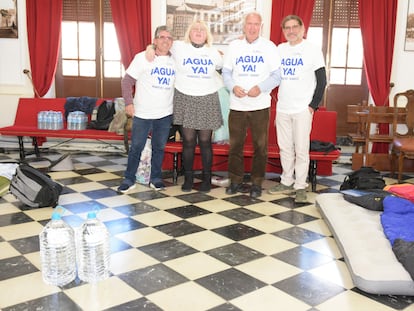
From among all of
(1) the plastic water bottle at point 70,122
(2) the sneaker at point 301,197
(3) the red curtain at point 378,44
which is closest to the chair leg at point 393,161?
(3) the red curtain at point 378,44

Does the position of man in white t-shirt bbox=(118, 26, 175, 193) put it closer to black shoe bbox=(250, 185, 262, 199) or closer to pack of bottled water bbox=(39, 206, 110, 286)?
black shoe bbox=(250, 185, 262, 199)

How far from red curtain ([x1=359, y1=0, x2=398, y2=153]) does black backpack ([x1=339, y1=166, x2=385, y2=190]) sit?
75.1 inches

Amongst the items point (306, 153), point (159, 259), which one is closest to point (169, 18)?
point (306, 153)

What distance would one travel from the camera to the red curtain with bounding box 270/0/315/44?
602cm

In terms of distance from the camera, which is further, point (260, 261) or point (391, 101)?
point (391, 101)

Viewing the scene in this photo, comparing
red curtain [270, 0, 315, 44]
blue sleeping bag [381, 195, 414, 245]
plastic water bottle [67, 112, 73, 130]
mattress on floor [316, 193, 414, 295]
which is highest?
red curtain [270, 0, 315, 44]

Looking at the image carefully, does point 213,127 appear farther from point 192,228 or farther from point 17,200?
point 17,200

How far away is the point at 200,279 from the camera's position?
2.75m

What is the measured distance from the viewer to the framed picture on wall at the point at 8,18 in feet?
21.0

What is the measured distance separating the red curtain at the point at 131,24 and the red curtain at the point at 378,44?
8.69ft

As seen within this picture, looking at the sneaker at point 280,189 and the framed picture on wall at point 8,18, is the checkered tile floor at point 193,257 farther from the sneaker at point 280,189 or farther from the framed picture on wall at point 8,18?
the framed picture on wall at point 8,18

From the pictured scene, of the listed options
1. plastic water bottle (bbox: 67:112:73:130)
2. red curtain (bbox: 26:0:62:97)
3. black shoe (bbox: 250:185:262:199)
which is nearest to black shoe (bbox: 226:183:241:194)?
black shoe (bbox: 250:185:262:199)

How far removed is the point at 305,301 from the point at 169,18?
461cm

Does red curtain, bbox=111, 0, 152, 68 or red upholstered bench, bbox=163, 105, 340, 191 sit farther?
red curtain, bbox=111, 0, 152, 68
